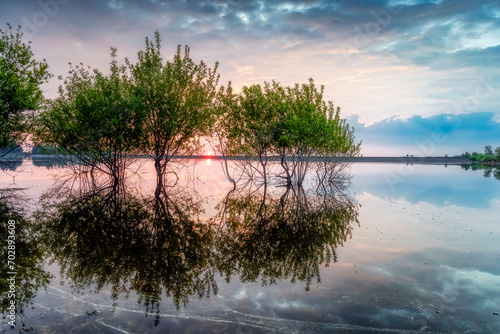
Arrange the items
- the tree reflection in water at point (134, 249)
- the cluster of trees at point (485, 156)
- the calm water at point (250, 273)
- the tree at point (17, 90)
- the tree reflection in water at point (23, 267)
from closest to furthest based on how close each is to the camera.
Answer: the calm water at point (250, 273), the tree reflection in water at point (23, 267), the tree reflection in water at point (134, 249), the tree at point (17, 90), the cluster of trees at point (485, 156)

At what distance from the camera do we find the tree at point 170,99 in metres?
36.7

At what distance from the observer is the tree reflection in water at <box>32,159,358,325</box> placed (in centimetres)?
1091

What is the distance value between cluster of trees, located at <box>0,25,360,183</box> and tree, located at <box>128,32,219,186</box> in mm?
115

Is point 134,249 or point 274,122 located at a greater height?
point 274,122

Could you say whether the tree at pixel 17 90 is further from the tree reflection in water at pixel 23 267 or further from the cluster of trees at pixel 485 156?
the cluster of trees at pixel 485 156

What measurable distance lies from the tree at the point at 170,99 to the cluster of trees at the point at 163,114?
115 mm

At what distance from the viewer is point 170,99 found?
121ft

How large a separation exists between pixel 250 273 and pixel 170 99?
96.2ft

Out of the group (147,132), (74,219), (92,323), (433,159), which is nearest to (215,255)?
(92,323)

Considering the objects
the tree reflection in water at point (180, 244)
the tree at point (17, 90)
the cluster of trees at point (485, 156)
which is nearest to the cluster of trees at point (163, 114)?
the tree at point (17, 90)

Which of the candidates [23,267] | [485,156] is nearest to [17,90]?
[23,267]

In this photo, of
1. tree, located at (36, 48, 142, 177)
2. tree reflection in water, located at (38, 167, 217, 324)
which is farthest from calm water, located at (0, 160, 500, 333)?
tree, located at (36, 48, 142, 177)

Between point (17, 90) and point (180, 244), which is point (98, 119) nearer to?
point (17, 90)

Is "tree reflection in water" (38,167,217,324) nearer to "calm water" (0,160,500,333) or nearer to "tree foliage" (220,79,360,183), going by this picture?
"calm water" (0,160,500,333)
